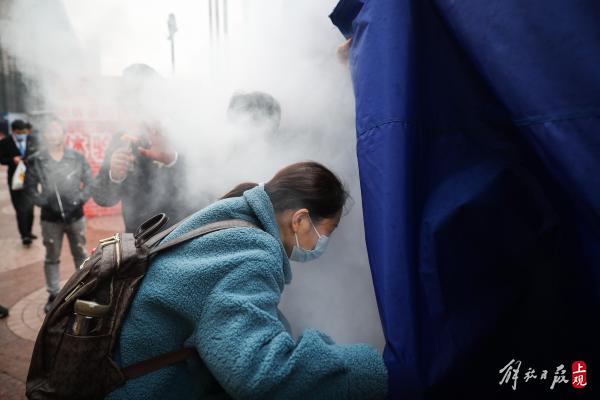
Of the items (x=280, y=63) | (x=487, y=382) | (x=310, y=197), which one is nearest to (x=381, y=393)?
(x=487, y=382)

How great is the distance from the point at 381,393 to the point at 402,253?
0.35 m

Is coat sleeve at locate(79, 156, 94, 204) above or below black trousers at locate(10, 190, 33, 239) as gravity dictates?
above

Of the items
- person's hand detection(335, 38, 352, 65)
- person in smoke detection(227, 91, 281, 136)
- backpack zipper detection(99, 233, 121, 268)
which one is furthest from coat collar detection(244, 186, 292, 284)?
person in smoke detection(227, 91, 281, 136)

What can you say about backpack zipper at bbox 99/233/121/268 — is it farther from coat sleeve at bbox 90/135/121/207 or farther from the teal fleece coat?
coat sleeve at bbox 90/135/121/207

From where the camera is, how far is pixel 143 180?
272cm

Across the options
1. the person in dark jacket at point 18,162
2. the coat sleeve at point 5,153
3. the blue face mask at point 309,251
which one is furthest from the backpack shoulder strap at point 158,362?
the coat sleeve at point 5,153

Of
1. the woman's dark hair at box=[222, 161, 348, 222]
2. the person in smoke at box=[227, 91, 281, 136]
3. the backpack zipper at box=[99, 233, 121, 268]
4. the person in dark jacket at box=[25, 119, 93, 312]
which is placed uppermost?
the person in smoke at box=[227, 91, 281, 136]

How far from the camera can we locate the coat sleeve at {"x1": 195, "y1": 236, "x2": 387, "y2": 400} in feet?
2.76

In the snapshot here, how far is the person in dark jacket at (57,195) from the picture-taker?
12.4 ft

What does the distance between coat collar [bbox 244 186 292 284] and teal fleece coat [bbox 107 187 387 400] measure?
3 centimetres

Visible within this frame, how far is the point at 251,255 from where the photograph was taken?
0.97 m

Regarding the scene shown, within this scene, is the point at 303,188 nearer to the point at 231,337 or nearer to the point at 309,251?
the point at 309,251

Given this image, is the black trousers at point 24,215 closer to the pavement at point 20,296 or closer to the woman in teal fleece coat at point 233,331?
the pavement at point 20,296

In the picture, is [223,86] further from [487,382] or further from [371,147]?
[487,382]
